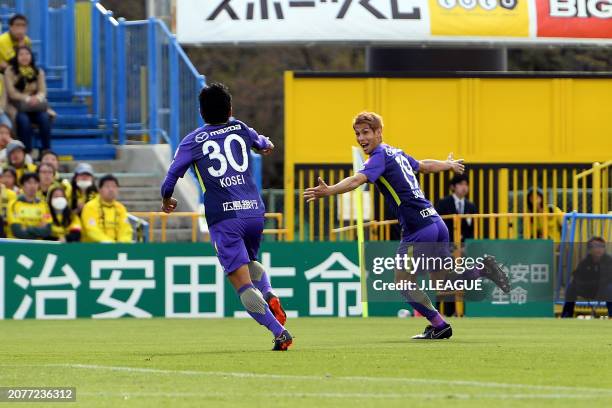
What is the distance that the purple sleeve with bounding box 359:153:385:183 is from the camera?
12.6 m

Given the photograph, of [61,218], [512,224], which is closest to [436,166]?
[61,218]

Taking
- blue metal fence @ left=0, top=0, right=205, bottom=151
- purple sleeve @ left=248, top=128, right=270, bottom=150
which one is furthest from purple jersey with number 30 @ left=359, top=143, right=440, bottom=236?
blue metal fence @ left=0, top=0, right=205, bottom=151

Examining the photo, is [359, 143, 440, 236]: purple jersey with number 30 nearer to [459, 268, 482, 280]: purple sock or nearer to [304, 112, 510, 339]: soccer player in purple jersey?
[304, 112, 510, 339]: soccer player in purple jersey

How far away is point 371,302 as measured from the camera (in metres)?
21.1

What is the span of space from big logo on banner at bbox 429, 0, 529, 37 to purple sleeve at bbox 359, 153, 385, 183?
1278 cm

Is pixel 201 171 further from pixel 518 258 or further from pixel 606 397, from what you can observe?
pixel 518 258

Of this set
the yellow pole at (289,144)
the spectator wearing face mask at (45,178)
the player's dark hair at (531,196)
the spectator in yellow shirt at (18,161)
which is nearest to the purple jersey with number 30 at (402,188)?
the spectator wearing face mask at (45,178)

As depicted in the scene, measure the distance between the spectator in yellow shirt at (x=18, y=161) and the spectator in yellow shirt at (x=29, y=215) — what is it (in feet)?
3.37

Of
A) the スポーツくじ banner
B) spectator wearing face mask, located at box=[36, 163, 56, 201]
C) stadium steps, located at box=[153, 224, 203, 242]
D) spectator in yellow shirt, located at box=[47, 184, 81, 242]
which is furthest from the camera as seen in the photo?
the スポーツくじ banner

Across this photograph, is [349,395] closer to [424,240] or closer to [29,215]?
[424,240]

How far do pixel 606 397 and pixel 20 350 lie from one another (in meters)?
5.68

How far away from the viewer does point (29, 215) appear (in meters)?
21.0

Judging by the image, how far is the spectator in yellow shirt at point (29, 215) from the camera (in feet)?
68.4

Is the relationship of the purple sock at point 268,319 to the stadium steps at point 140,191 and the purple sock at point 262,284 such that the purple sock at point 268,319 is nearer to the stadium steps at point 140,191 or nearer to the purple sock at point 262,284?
the purple sock at point 262,284
